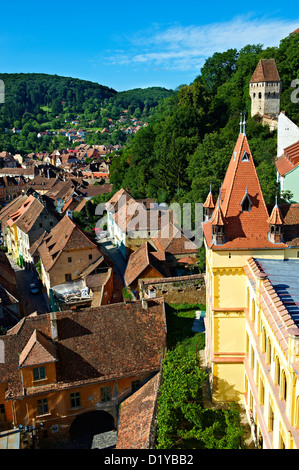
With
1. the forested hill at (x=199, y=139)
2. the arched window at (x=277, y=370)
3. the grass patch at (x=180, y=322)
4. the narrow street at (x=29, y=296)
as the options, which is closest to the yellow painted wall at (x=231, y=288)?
the arched window at (x=277, y=370)

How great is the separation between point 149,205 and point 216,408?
43423 millimetres

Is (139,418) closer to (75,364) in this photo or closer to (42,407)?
(75,364)

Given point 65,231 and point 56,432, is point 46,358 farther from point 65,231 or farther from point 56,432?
point 65,231

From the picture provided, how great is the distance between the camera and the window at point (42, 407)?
28.5 m

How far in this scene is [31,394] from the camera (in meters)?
27.7

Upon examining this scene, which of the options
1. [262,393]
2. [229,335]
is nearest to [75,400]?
[229,335]

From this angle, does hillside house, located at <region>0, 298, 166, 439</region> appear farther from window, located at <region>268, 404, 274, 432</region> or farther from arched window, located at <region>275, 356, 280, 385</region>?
arched window, located at <region>275, 356, 280, 385</region>

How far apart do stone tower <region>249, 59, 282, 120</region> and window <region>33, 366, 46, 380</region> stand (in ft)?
185

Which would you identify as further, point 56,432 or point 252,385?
point 56,432

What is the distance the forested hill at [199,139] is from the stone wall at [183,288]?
1213 cm

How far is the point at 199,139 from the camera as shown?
230 feet
